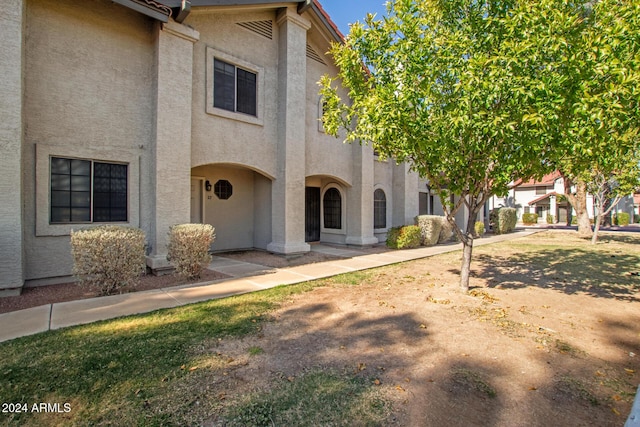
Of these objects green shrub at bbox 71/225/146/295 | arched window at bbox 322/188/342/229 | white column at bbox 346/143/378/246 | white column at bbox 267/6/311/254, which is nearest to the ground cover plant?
green shrub at bbox 71/225/146/295

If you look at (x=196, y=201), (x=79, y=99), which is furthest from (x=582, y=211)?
(x=79, y=99)

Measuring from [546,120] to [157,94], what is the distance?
838 cm

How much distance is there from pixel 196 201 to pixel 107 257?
514 centimetres

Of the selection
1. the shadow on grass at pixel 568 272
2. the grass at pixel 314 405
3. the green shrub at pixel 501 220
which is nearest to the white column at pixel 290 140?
the shadow on grass at pixel 568 272

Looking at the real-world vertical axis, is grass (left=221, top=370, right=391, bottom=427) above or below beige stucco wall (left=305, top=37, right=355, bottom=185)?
below

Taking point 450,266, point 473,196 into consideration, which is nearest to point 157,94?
point 473,196

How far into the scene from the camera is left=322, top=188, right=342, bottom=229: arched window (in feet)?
48.1

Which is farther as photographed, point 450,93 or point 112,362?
point 450,93

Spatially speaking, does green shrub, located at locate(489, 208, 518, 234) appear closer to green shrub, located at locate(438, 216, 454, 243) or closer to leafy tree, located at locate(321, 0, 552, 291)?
green shrub, located at locate(438, 216, 454, 243)

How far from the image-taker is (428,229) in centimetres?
1489

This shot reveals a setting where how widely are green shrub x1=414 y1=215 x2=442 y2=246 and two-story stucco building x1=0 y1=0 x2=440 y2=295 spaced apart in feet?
19.0

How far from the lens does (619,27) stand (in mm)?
4172

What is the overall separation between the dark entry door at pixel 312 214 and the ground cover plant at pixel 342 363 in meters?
8.83

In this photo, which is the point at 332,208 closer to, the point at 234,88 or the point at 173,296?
the point at 234,88
